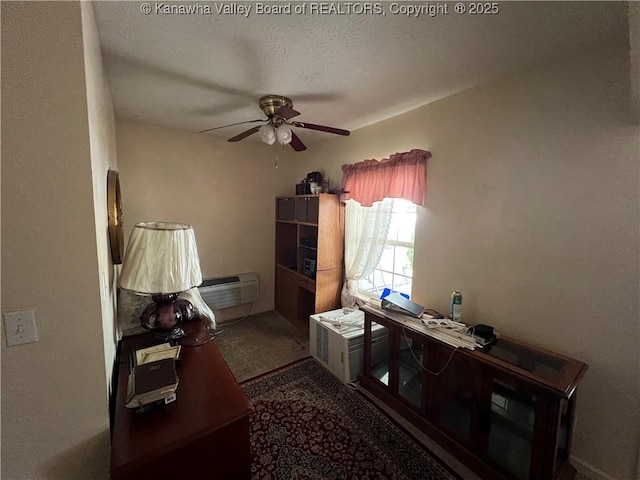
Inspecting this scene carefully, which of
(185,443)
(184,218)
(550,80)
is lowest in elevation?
(185,443)

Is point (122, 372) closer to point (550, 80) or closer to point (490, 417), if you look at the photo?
point (490, 417)

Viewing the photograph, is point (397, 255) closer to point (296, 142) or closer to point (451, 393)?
point (451, 393)

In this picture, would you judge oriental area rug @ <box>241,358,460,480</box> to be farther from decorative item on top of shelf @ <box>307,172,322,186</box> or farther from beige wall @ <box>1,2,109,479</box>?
decorative item on top of shelf @ <box>307,172,322,186</box>

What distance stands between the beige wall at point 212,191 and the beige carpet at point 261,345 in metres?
0.31

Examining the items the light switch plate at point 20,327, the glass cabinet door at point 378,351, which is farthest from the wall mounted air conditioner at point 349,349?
the light switch plate at point 20,327

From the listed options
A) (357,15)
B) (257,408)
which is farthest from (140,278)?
(357,15)

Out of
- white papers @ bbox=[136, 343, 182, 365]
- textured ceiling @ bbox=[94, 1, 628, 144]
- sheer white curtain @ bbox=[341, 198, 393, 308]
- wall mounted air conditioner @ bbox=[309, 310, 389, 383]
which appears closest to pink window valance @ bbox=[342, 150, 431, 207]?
sheer white curtain @ bbox=[341, 198, 393, 308]

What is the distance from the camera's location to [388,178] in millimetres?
2379

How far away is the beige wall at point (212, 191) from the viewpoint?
2.81 metres

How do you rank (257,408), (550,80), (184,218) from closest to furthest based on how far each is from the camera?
(550,80), (257,408), (184,218)

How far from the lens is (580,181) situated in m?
1.43

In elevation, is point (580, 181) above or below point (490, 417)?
above

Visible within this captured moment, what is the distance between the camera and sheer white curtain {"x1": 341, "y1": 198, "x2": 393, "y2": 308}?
2561mm

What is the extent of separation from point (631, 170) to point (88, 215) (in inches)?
92.5
